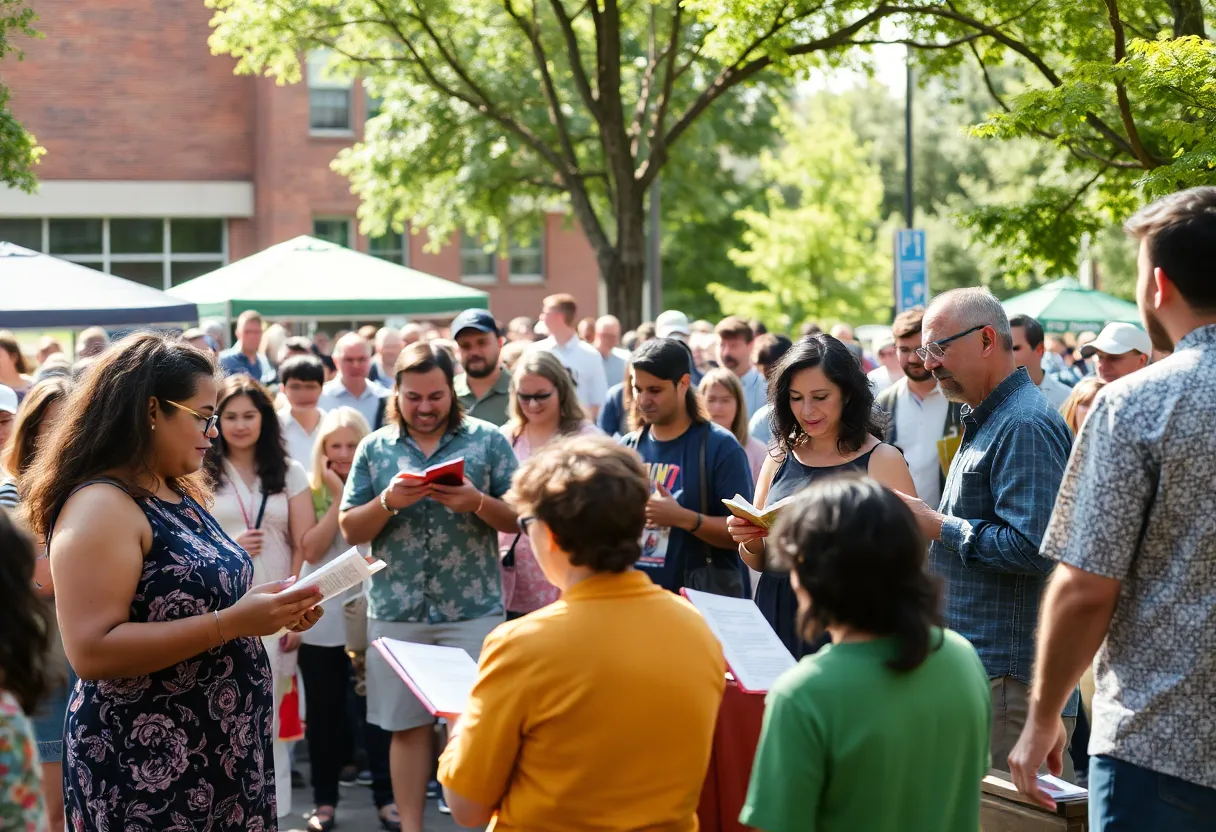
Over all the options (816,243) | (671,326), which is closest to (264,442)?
(671,326)

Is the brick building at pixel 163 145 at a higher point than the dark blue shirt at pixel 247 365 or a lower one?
higher

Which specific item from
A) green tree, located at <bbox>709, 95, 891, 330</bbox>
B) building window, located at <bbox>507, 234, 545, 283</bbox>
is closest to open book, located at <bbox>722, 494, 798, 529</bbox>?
green tree, located at <bbox>709, 95, 891, 330</bbox>

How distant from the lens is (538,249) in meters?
37.8

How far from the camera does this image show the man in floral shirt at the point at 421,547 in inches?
246

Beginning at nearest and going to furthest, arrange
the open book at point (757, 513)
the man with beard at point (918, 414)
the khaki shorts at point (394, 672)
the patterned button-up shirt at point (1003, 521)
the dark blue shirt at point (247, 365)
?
the patterned button-up shirt at point (1003, 521), the open book at point (757, 513), the khaki shorts at point (394, 672), the man with beard at point (918, 414), the dark blue shirt at point (247, 365)

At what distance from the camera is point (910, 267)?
59.2 ft

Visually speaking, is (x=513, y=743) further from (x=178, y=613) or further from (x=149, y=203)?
(x=149, y=203)

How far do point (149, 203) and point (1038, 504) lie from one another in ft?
105

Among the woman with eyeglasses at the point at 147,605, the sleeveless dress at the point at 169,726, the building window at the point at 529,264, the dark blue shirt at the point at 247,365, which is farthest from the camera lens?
the building window at the point at 529,264

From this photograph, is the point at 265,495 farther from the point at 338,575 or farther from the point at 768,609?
the point at 338,575

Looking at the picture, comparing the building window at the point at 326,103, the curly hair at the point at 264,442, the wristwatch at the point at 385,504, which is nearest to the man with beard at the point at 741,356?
the curly hair at the point at 264,442

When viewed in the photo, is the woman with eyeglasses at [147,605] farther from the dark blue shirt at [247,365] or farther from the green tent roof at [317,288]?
the green tent roof at [317,288]

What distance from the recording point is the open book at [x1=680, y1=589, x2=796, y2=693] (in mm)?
3932

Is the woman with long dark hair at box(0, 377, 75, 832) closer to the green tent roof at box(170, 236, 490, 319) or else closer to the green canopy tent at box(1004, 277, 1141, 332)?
the green tent roof at box(170, 236, 490, 319)
